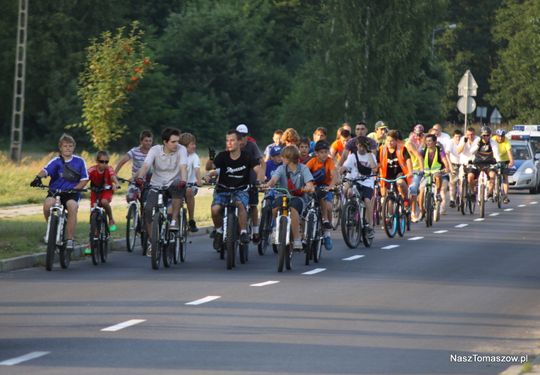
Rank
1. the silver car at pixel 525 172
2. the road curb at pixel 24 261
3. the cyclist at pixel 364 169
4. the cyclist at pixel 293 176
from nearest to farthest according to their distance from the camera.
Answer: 1. the road curb at pixel 24 261
2. the cyclist at pixel 293 176
3. the cyclist at pixel 364 169
4. the silver car at pixel 525 172

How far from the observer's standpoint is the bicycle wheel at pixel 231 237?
17.5 meters

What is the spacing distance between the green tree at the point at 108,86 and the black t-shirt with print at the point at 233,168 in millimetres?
19590

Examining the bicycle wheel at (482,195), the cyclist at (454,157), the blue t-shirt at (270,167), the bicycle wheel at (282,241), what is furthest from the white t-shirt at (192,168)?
the cyclist at (454,157)

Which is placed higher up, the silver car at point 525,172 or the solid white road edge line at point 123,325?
the silver car at point 525,172

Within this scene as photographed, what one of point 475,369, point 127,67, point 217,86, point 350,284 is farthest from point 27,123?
point 475,369

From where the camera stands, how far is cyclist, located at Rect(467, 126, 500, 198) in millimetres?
31094

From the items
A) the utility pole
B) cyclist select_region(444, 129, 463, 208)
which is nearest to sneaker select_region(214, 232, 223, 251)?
cyclist select_region(444, 129, 463, 208)

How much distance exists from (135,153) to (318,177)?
277 cm

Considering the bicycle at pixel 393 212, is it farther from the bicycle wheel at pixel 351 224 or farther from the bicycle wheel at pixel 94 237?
the bicycle wheel at pixel 94 237

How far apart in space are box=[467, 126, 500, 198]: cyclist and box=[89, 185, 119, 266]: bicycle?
533 inches

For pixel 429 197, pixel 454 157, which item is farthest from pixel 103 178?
pixel 454 157

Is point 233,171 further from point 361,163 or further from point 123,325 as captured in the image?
point 123,325

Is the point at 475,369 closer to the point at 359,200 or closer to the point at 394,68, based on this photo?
the point at 359,200

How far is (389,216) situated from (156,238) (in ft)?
23.7
